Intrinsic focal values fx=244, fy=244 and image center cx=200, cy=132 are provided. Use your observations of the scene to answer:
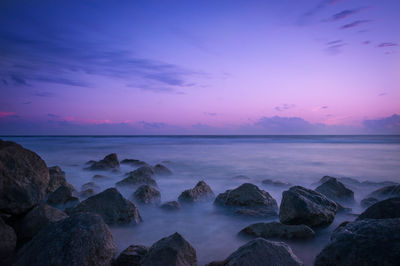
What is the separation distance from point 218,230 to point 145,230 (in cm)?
122

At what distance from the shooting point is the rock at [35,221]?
10.8 ft

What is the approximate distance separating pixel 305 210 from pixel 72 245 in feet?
10.2

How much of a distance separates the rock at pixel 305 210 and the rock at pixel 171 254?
1867 millimetres

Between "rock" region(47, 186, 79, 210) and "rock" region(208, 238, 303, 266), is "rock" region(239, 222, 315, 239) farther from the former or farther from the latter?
"rock" region(47, 186, 79, 210)

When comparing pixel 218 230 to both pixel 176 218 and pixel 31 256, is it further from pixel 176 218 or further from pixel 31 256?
pixel 31 256

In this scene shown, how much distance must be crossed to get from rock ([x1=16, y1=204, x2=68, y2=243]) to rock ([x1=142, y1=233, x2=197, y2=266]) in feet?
5.60

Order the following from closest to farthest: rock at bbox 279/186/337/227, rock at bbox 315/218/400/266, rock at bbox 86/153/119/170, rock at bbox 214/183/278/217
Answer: rock at bbox 315/218/400/266
rock at bbox 279/186/337/227
rock at bbox 214/183/278/217
rock at bbox 86/153/119/170

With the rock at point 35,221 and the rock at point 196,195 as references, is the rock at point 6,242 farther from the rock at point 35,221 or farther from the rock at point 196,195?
the rock at point 196,195

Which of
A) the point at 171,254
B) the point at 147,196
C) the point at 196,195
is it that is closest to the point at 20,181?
the point at 147,196

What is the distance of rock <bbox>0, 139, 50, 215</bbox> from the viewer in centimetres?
348

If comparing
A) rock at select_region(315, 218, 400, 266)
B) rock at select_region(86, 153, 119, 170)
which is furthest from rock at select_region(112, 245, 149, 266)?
rock at select_region(86, 153, 119, 170)

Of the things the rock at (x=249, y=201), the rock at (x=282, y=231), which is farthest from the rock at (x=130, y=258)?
the rock at (x=249, y=201)

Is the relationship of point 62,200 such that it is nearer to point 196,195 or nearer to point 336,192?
point 196,195

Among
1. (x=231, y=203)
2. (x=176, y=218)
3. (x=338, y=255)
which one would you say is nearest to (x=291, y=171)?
(x=231, y=203)
